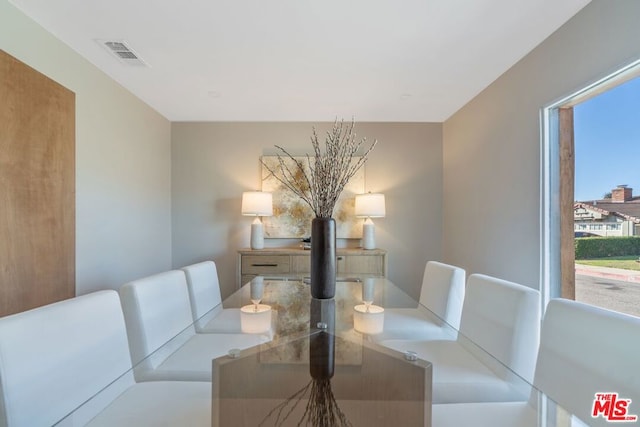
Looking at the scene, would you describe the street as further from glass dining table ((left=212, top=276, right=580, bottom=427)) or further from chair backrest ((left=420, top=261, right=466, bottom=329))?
glass dining table ((left=212, top=276, right=580, bottom=427))

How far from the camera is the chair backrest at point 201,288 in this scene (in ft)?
6.28

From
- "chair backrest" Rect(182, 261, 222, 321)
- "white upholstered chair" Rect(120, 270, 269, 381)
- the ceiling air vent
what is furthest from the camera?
the ceiling air vent

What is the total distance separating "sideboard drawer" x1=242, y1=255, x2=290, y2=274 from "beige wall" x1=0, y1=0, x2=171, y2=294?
42.4 inches

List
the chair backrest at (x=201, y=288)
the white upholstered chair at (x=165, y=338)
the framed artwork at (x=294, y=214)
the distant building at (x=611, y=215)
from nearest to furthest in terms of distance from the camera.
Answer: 1. the white upholstered chair at (x=165, y=338)
2. the distant building at (x=611, y=215)
3. the chair backrest at (x=201, y=288)
4. the framed artwork at (x=294, y=214)

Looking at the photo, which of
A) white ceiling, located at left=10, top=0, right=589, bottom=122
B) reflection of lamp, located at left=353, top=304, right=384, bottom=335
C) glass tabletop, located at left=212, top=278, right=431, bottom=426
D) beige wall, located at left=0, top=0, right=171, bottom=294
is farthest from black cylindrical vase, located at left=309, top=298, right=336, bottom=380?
beige wall, located at left=0, top=0, right=171, bottom=294

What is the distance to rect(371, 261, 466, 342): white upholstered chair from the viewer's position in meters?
1.61

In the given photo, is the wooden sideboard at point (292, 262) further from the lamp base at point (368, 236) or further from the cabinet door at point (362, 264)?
the lamp base at point (368, 236)

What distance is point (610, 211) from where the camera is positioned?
1847 millimetres

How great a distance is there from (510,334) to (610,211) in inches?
46.5

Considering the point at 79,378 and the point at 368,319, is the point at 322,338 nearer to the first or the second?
the point at 368,319

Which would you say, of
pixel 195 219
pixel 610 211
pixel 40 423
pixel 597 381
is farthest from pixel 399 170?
pixel 40 423

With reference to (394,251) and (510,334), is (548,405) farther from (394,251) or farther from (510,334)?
(394,251)

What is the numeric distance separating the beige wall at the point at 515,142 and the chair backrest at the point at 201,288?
231 centimetres

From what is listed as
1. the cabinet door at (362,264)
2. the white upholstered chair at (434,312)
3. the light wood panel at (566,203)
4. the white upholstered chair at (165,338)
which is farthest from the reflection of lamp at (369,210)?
the white upholstered chair at (165,338)
